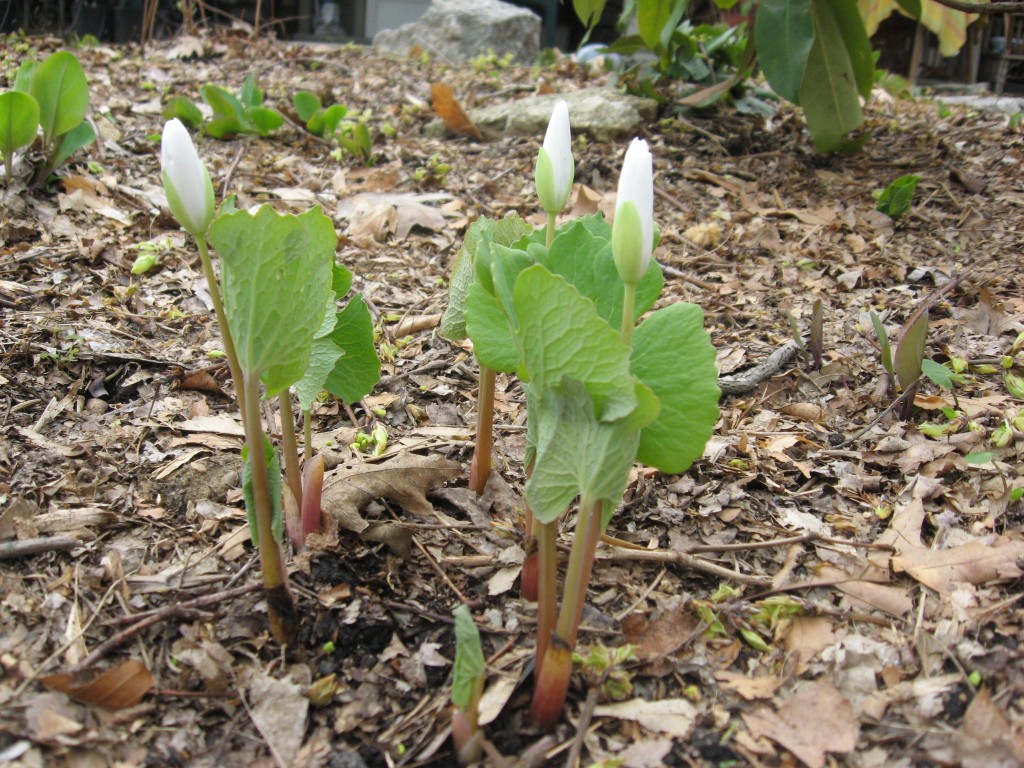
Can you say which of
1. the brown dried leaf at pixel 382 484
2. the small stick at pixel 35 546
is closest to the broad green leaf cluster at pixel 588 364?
the brown dried leaf at pixel 382 484

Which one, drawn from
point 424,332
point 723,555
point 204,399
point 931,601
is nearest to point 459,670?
point 723,555

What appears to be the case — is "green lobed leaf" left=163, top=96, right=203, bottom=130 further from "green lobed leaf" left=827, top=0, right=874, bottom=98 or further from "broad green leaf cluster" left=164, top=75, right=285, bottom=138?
"green lobed leaf" left=827, top=0, right=874, bottom=98

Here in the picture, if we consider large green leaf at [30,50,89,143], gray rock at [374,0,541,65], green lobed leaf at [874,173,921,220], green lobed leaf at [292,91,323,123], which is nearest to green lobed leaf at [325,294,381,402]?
large green leaf at [30,50,89,143]

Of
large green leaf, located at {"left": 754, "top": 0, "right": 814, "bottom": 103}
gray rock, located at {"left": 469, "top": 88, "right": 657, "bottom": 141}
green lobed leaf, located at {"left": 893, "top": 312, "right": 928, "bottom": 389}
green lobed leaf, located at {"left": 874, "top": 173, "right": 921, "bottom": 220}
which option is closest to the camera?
green lobed leaf, located at {"left": 893, "top": 312, "right": 928, "bottom": 389}

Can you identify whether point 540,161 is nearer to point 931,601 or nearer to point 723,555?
point 723,555

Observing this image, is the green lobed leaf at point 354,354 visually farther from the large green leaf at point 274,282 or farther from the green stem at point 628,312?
the green stem at point 628,312

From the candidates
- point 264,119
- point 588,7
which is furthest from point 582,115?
point 264,119
